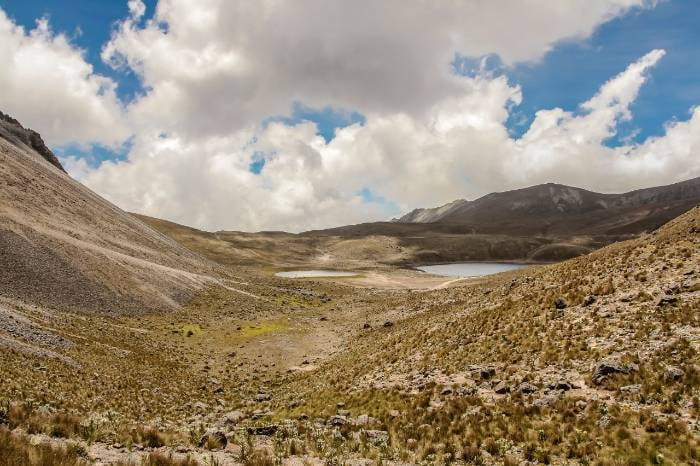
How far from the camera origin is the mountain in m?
50.4

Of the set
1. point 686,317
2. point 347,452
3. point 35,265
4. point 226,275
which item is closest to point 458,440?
point 347,452

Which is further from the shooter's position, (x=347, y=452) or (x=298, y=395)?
(x=298, y=395)

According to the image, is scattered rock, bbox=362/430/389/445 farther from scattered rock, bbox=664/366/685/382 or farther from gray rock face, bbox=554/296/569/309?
gray rock face, bbox=554/296/569/309

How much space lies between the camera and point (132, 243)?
86062 millimetres

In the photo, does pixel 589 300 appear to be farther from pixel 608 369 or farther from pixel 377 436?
pixel 377 436

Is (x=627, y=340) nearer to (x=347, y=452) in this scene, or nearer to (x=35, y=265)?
(x=347, y=452)

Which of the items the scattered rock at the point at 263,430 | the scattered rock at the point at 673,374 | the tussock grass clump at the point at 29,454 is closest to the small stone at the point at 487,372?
the scattered rock at the point at 673,374

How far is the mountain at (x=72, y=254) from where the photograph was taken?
165ft

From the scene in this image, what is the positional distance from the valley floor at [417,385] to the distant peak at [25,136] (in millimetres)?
92173

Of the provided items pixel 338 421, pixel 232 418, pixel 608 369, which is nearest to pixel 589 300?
pixel 608 369

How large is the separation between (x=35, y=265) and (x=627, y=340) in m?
60.3

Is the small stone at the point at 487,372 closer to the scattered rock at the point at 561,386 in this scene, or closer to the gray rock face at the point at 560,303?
the scattered rock at the point at 561,386

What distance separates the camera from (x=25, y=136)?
385 ft

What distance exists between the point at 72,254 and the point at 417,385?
177 ft
